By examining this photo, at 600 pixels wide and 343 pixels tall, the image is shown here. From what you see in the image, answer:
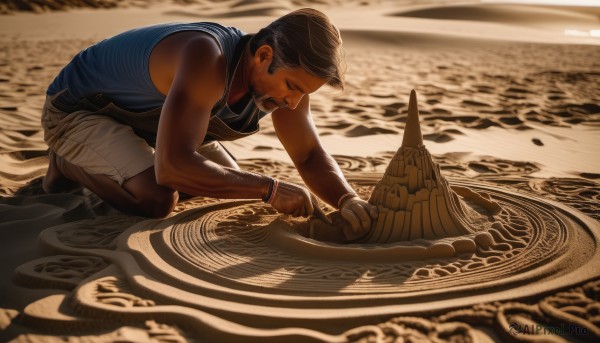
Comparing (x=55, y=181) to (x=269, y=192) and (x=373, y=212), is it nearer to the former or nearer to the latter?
(x=269, y=192)

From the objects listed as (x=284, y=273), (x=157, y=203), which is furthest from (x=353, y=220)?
(x=157, y=203)

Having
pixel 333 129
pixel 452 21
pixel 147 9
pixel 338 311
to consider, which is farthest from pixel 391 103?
pixel 147 9

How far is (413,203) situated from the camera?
231 cm

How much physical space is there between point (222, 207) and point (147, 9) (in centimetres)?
1682

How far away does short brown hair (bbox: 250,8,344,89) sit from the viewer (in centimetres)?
222

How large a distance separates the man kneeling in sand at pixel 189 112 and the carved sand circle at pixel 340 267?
19 centimetres

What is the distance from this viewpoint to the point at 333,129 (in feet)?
15.6

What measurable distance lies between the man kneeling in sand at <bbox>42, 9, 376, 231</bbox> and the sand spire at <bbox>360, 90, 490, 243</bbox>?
0.09m

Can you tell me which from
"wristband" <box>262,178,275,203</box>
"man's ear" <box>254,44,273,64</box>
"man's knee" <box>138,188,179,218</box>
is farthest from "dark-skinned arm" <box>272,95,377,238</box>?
"man's knee" <box>138,188,179,218</box>

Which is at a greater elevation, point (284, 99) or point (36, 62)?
point (284, 99)

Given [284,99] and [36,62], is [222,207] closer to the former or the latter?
[284,99]

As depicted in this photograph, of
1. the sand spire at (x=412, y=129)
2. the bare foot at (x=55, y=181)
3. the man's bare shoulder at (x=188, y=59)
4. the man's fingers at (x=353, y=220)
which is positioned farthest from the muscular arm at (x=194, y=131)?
the bare foot at (x=55, y=181)

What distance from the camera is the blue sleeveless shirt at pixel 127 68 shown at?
250cm

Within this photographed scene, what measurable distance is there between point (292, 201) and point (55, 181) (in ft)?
4.56
